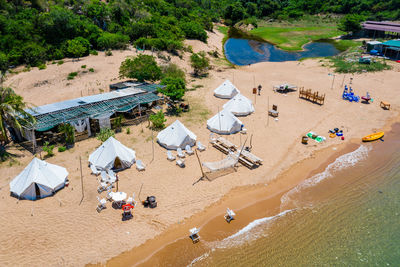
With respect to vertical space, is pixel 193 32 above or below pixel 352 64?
above

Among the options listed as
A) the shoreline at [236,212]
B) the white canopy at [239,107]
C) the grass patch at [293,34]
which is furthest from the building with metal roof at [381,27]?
the shoreline at [236,212]

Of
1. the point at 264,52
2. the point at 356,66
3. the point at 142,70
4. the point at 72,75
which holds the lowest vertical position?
the point at 264,52

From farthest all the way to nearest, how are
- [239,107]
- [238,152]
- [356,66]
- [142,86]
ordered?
[356,66] < [142,86] < [239,107] < [238,152]

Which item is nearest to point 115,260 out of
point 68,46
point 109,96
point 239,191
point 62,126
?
point 239,191

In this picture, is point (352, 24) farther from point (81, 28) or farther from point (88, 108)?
point (88, 108)

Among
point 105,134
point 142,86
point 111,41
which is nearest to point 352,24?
point 111,41

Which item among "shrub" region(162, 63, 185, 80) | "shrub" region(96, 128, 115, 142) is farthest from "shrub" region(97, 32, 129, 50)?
"shrub" region(96, 128, 115, 142)
